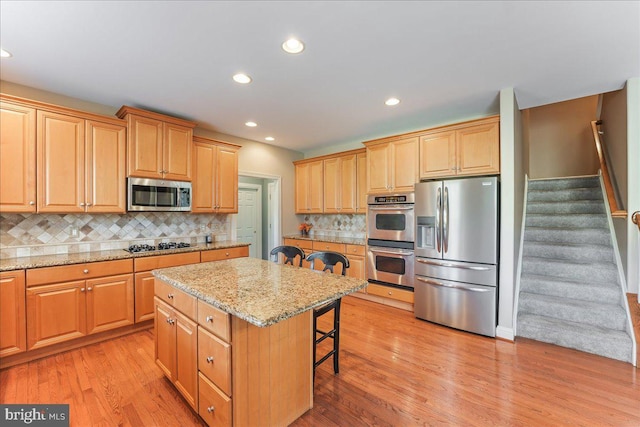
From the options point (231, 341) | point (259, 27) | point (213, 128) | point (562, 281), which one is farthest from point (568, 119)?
point (231, 341)

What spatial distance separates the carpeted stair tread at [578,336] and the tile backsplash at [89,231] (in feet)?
14.2

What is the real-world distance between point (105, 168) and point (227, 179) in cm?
148

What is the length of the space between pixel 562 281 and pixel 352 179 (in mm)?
3016

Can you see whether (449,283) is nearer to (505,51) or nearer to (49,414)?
(505,51)

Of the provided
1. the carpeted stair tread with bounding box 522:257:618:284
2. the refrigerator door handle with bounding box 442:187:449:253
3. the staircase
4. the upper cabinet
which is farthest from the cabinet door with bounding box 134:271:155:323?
the carpeted stair tread with bounding box 522:257:618:284

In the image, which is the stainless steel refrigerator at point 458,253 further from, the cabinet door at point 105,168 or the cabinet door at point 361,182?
the cabinet door at point 105,168

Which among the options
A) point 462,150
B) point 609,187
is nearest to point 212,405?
point 462,150

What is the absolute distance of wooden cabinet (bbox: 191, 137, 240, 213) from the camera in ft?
12.4

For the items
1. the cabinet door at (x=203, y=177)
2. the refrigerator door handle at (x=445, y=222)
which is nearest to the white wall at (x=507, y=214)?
the refrigerator door handle at (x=445, y=222)

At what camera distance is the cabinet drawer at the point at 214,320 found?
4.61ft

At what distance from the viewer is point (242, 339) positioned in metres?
1.43

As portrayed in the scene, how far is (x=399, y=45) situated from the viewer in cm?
206

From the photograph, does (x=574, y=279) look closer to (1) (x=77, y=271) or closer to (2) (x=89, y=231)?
(1) (x=77, y=271)

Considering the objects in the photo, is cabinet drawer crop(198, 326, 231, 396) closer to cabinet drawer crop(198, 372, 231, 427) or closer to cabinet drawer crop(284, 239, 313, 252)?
cabinet drawer crop(198, 372, 231, 427)
